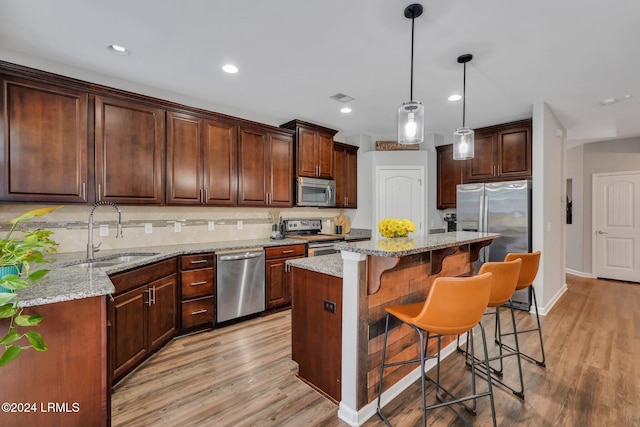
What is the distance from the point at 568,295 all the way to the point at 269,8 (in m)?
5.64

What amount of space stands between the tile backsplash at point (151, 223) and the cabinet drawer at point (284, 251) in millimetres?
621

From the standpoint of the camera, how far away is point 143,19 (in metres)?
2.08

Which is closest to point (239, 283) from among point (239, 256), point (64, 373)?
point (239, 256)

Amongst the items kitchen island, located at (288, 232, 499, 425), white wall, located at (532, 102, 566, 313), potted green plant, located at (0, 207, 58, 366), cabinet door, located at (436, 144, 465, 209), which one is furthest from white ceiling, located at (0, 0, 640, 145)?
potted green plant, located at (0, 207, 58, 366)

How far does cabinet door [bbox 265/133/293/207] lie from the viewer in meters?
4.04

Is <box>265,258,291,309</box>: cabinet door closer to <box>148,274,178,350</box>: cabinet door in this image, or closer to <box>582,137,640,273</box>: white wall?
<box>148,274,178,350</box>: cabinet door

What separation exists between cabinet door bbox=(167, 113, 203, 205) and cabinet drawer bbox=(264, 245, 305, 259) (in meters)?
1.01

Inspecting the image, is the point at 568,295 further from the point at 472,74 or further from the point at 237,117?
the point at 237,117

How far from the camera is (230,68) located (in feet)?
9.18

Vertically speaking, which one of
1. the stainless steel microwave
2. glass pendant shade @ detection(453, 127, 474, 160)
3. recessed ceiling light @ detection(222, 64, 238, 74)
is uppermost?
recessed ceiling light @ detection(222, 64, 238, 74)

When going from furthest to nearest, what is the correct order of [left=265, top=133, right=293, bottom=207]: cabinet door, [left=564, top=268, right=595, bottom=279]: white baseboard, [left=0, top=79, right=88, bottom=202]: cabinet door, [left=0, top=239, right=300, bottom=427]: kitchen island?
1. [left=564, top=268, right=595, bottom=279]: white baseboard
2. [left=265, top=133, right=293, bottom=207]: cabinet door
3. [left=0, top=79, right=88, bottom=202]: cabinet door
4. [left=0, top=239, right=300, bottom=427]: kitchen island

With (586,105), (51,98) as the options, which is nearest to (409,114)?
(51,98)

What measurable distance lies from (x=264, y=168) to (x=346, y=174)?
1.68m

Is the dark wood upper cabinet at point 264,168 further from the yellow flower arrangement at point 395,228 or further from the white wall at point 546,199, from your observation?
the white wall at point 546,199
